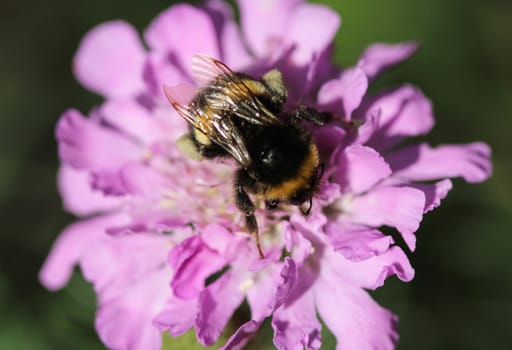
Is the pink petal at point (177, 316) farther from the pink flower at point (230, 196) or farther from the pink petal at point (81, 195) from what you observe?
the pink petal at point (81, 195)

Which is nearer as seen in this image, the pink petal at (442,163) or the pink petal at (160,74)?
the pink petal at (442,163)

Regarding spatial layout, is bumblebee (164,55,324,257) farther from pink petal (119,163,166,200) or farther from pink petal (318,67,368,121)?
pink petal (119,163,166,200)

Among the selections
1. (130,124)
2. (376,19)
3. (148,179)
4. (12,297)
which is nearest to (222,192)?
(148,179)

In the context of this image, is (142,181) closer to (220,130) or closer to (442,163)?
(220,130)

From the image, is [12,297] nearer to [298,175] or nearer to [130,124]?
[130,124]

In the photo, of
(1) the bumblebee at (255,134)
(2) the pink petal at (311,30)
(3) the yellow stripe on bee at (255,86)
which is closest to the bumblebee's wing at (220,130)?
(1) the bumblebee at (255,134)

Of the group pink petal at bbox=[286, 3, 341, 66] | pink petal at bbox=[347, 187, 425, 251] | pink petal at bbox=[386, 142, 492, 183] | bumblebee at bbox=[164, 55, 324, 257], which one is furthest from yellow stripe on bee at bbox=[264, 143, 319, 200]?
pink petal at bbox=[286, 3, 341, 66]
